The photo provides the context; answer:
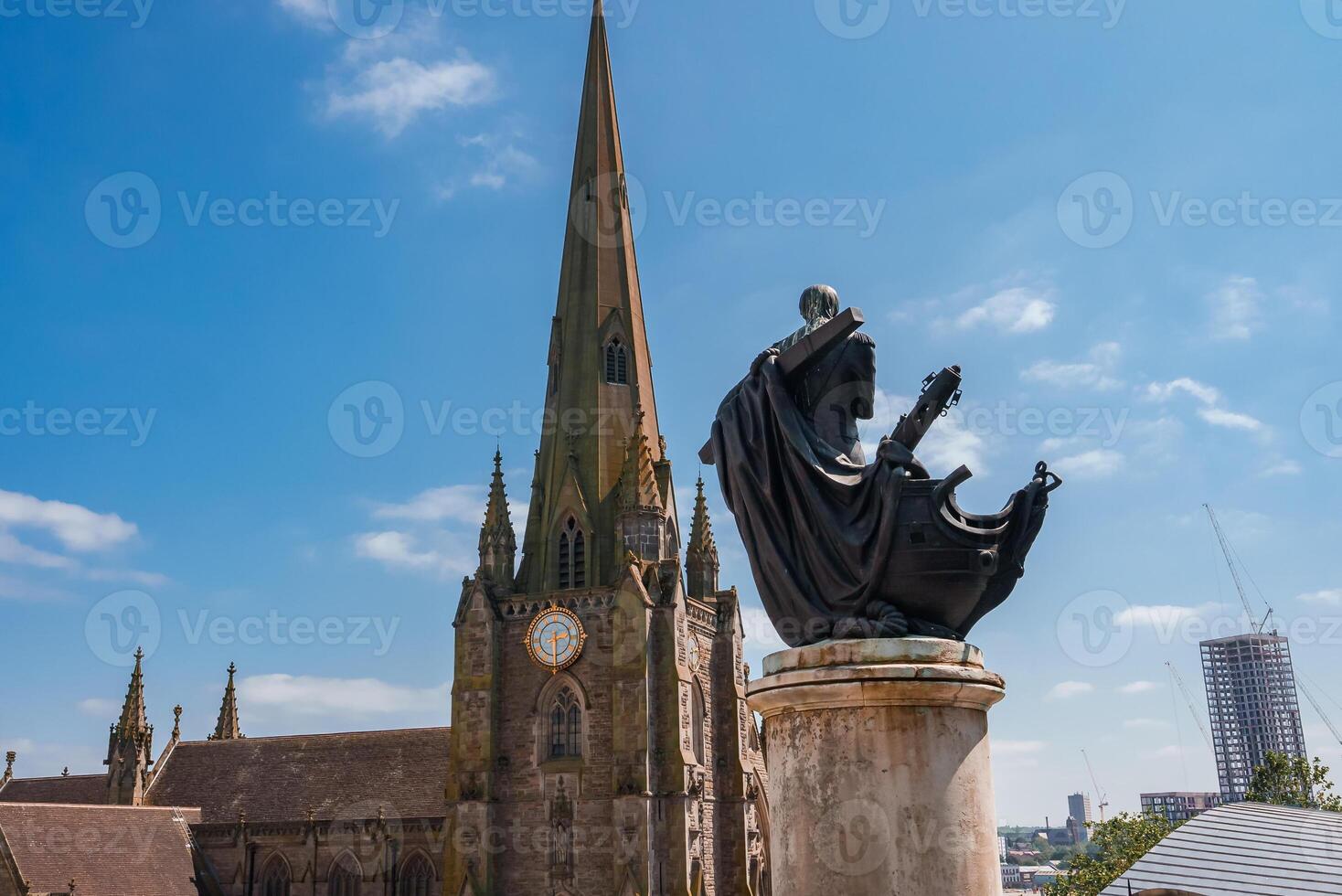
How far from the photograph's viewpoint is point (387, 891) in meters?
53.9

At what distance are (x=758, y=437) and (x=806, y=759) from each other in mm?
2315

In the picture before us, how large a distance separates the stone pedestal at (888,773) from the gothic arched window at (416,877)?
49359 millimetres

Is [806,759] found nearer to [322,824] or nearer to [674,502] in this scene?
[674,502]

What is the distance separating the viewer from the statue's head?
9.74 meters

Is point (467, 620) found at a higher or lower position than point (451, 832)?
higher

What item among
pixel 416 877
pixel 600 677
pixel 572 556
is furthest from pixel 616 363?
pixel 416 877

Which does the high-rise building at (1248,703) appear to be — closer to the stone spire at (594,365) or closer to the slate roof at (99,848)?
the stone spire at (594,365)

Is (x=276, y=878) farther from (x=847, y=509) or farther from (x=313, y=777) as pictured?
(x=847, y=509)

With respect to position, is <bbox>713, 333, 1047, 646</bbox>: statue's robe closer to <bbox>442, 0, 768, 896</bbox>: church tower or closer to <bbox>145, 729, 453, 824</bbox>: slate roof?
<bbox>442, 0, 768, 896</bbox>: church tower

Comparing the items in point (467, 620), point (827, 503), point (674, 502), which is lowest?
point (827, 503)

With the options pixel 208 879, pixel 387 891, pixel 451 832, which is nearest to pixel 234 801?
pixel 208 879

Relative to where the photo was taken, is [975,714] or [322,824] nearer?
[975,714]

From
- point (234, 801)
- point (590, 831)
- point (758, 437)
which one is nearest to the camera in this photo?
point (758, 437)

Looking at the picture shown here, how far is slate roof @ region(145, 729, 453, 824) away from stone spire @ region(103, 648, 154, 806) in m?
1.13
